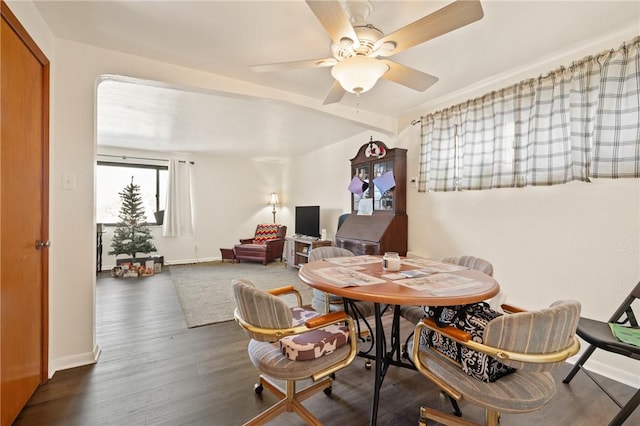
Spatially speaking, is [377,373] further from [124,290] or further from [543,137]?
[124,290]

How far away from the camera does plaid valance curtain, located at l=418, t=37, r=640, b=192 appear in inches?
71.7

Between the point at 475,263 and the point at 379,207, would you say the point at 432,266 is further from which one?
the point at 379,207

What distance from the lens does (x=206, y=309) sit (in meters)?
3.21

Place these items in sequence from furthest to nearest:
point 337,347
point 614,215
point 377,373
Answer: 1. point 614,215
2. point 377,373
3. point 337,347

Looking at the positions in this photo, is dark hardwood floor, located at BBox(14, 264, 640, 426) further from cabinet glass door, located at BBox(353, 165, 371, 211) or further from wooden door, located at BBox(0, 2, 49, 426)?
cabinet glass door, located at BBox(353, 165, 371, 211)

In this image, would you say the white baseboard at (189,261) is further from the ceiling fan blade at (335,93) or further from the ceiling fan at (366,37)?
the ceiling fan at (366,37)

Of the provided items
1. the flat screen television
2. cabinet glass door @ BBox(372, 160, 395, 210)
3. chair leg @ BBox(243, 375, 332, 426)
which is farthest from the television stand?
chair leg @ BBox(243, 375, 332, 426)

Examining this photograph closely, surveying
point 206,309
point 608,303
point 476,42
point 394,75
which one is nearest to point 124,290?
point 206,309

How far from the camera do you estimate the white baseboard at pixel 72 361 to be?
1.93 m

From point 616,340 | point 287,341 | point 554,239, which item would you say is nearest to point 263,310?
point 287,341

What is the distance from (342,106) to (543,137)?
1.94 m

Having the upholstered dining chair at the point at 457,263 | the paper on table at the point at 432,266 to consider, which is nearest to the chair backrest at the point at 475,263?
the upholstered dining chair at the point at 457,263

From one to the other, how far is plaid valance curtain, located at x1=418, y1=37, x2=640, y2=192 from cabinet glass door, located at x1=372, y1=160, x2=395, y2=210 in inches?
22.4

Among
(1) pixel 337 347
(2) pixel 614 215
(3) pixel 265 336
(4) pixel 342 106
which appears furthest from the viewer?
(4) pixel 342 106
